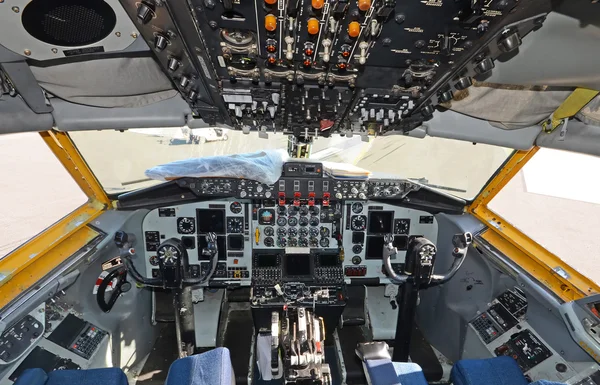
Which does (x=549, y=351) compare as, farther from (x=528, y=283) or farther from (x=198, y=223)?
(x=198, y=223)

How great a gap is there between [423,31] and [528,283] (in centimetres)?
226

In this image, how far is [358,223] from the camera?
4082 mm

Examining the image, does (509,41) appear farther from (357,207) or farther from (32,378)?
(32,378)

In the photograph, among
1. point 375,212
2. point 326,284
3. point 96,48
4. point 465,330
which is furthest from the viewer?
point 375,212

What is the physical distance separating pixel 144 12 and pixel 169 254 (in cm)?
242

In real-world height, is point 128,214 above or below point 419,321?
above

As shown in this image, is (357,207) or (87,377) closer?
(87,377)

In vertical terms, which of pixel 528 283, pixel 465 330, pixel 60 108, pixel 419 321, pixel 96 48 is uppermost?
pixel 96 48

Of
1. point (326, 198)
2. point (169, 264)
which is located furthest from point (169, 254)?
point (326, 198)

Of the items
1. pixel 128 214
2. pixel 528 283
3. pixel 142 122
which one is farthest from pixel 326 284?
pixel 142 122

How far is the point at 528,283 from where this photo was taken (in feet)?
9.14

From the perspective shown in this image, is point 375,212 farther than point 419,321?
No

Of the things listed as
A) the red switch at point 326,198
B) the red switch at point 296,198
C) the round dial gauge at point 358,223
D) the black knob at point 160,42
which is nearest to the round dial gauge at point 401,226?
the round dial gauge at point 358,223

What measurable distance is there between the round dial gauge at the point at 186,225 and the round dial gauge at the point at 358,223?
1739mm
